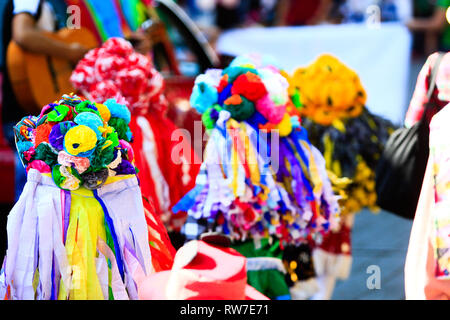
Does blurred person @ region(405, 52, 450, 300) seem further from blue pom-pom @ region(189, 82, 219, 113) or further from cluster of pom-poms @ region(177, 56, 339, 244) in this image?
blue pom-pom @ region(189, 82, 219, 113)

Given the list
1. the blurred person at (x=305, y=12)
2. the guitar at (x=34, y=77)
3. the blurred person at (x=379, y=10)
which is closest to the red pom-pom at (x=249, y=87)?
the guitar at (x=34, y=77)

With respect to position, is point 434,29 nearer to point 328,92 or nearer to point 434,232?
point 328,92

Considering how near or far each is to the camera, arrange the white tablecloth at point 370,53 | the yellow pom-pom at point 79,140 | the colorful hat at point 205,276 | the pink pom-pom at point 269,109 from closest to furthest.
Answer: the colorful hat at point 205,276, the yellow pom-pom at point 79,140, the pink pom-pom at point 269,109, the white tablecloth at point 370,53

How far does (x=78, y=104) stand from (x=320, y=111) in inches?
60.3

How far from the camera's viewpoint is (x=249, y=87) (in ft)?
8.68

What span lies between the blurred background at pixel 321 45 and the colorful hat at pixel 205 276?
0.88 meters

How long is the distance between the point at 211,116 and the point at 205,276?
0.96 metres

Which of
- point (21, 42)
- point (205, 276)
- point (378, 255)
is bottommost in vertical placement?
point (378, 255)

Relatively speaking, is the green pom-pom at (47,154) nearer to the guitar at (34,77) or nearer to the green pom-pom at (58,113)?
the green pom-pom at (58,113)

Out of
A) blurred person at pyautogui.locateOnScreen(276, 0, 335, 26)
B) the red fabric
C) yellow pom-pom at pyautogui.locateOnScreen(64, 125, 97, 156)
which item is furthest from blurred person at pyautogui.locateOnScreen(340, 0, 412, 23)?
yellow pom-pom at pyautogui.locateOnScreen(64, 125, 97, 156)

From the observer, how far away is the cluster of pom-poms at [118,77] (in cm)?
296

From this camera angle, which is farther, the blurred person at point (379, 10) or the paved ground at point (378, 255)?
the blurred person at point (379, 10)

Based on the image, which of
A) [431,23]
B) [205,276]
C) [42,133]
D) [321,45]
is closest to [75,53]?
[42,133]
